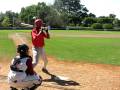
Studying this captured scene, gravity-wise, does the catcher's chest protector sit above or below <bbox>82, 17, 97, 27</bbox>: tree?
above

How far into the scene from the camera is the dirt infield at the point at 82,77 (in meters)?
10.8

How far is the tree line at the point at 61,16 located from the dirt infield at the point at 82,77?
265ft

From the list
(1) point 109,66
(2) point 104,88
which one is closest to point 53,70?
(1) point 109,66

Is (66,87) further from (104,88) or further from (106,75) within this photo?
(106,75)

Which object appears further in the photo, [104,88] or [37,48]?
[37,48]

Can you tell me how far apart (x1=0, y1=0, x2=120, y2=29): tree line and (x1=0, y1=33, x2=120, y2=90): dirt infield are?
80870 mm

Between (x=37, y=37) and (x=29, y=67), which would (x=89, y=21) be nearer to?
(x=37, y=37)

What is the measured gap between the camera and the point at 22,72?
8125 millimetres

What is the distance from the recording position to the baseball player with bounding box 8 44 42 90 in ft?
26.4

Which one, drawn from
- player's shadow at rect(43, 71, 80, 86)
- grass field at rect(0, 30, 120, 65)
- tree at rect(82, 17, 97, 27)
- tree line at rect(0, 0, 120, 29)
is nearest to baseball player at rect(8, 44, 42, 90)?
player's shadow at rect(43, 71, 80, 86)

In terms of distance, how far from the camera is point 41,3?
13300cm

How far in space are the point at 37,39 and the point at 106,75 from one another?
8.23 feet

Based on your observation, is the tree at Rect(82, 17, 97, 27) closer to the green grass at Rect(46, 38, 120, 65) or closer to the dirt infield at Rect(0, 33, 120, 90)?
the green grass at Rect(46, 38, 120, 65)

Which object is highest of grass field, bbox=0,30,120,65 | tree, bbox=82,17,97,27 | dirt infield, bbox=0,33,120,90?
dirt infield, bbox=0,33,120,90
